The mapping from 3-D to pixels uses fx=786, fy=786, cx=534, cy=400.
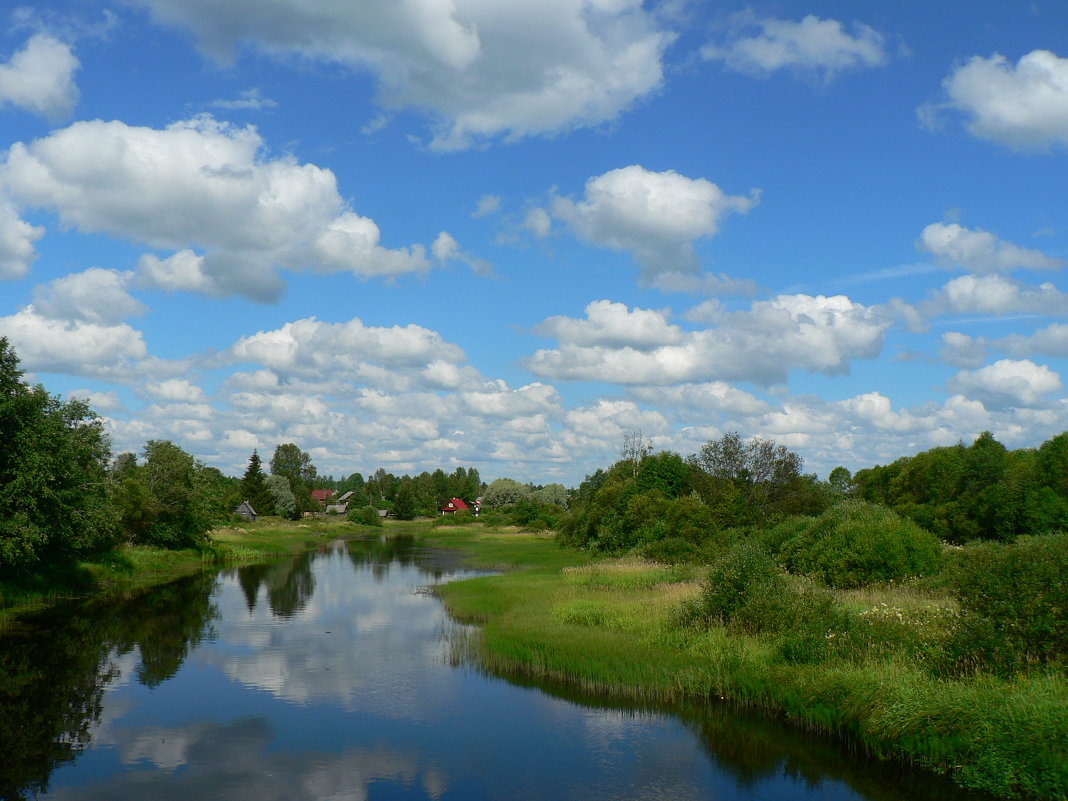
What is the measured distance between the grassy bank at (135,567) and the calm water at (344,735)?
8223 millimetres

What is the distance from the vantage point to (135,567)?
55.3 metres

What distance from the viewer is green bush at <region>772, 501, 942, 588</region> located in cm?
3506

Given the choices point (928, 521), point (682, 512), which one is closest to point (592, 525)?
point (682, 512)

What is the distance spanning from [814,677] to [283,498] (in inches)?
5076

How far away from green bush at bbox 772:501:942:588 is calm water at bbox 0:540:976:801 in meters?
17.1

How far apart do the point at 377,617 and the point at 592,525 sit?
4107 cm

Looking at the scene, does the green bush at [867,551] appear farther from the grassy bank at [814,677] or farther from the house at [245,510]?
the house at [245,510]

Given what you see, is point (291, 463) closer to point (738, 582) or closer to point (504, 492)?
point (504, 492)

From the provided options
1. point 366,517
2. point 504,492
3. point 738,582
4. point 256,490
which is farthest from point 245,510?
point 738,582

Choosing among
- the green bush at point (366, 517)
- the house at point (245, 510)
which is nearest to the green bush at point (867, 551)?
the house at point (245, 510)

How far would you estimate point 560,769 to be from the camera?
690 inches

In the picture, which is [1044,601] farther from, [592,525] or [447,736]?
[592,525]

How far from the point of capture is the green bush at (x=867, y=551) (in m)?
35.1

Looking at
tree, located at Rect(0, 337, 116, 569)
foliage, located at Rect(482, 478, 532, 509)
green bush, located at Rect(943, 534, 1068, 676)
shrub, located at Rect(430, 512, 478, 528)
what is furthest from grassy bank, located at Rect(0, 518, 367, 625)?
foliage, located at Rect(482, 478, 532, 509)
